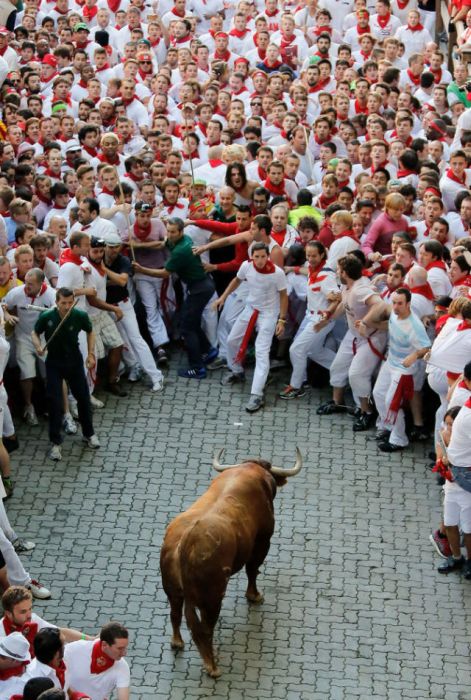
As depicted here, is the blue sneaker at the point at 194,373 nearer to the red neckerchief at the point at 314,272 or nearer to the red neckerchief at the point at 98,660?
the red neckerchief at the point at 314,272

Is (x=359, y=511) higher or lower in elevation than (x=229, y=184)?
lower

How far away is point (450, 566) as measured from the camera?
1175cm

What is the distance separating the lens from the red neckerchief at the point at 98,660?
940 cm

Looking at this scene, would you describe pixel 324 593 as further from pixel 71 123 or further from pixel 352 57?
pixel 352 57

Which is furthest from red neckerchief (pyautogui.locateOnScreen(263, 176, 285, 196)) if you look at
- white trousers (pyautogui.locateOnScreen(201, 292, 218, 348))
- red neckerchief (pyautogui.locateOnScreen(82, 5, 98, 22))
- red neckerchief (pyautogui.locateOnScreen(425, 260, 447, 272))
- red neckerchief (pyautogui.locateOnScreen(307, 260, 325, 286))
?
red neckerchief (pyautogui.locateOnScreen(82, 5, 98, 22))

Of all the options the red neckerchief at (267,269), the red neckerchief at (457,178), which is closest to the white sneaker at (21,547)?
the red neckerchief at (267,269)

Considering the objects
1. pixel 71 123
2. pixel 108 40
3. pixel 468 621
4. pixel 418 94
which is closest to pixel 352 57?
pixel 418 94

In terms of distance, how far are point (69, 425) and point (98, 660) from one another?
459 cm

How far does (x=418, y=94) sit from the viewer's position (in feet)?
64.0

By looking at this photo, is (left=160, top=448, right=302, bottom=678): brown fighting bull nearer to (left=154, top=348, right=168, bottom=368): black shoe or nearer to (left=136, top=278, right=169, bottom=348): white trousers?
(left=154, top=348, right=168, bottom=368): black shoe

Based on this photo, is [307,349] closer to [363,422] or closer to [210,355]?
[363,422]

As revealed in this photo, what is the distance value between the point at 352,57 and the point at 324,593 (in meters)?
11.3

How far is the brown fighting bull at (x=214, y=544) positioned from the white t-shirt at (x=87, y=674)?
0.95 meters

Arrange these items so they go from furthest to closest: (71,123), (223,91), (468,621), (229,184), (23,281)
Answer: (223,91), (71,123), (229,184), (23,281), (468,621)
